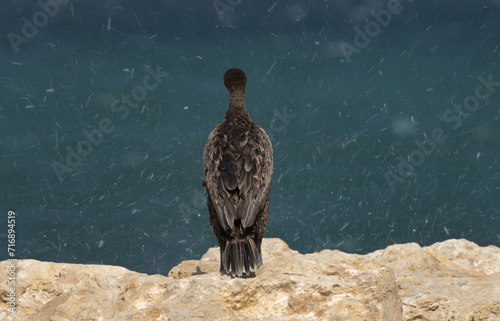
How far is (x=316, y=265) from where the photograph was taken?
6500 mm

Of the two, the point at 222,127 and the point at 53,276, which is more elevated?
the point at 222,127

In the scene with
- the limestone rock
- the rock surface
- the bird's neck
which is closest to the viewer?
the rock surface

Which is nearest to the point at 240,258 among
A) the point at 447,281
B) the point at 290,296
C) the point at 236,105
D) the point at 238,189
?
the point at 238,189

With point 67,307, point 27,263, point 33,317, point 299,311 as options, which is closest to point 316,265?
point 299,311

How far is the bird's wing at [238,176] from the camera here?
7.91 meters

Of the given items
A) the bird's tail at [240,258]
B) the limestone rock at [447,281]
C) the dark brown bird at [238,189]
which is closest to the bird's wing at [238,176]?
the dark brown bird at [238,189]

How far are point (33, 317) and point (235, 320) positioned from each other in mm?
3827

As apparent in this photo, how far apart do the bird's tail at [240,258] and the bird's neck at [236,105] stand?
3.01 m

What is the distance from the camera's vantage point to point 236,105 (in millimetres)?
10062

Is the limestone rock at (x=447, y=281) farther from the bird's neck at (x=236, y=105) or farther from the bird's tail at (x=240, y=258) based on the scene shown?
the bird's neck at (x=236, y=105)

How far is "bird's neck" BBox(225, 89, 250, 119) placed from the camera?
9953mm

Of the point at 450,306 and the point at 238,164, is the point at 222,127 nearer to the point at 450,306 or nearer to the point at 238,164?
the point at 238,164

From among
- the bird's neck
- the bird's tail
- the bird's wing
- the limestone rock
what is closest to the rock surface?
the limestone rock

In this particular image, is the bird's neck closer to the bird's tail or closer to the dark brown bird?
the dark brown bird
